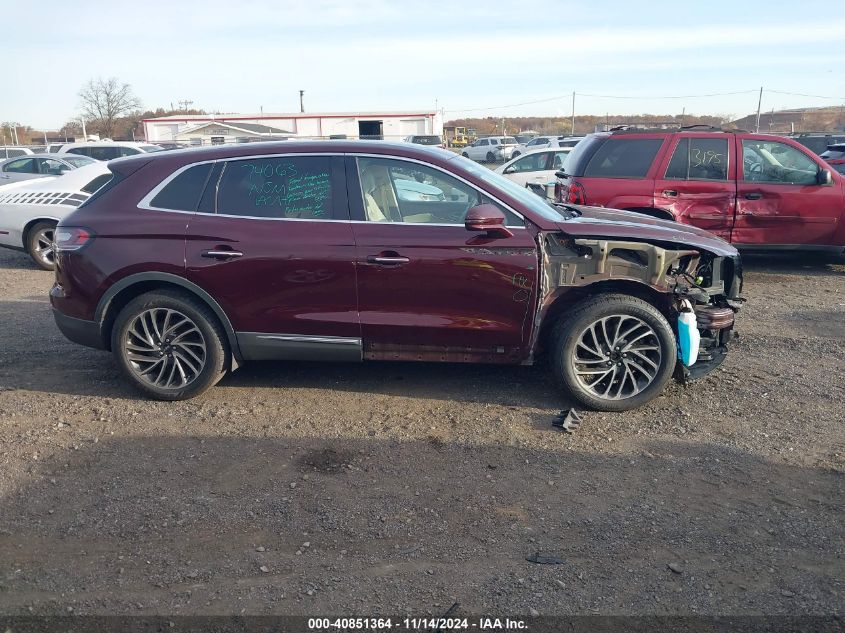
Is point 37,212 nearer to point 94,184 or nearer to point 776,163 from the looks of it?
point 94,184

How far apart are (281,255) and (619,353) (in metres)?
2.40

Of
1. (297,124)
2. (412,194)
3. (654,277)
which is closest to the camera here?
(654,277)

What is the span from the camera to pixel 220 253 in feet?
15.9

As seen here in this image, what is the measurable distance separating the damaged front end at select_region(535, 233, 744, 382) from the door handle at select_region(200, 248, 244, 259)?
2081 mm

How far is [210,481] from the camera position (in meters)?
4.00

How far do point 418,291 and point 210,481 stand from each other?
1793mm

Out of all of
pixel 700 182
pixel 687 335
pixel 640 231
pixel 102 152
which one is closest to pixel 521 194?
pixel 640 231

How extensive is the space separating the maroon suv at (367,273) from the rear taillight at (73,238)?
12 millimetres

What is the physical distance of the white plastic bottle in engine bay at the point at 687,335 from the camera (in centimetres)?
480

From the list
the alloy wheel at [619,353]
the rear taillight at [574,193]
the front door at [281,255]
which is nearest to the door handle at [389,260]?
the front door at [281,255]

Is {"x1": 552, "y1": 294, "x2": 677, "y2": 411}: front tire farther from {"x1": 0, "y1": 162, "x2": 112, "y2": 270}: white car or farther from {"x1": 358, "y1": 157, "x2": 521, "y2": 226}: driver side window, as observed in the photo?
{"x1": 0, "y1": 162, "x2": 112, "y2": 270}: white car

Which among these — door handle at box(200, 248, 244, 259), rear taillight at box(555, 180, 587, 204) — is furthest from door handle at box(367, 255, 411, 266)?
rear taillight at box(555, 180, 587, 204)

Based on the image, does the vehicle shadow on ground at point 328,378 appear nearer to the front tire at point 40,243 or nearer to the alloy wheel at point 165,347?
the alloy wheel at point 165,347

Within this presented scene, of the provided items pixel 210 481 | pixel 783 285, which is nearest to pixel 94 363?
pixel 210 481
